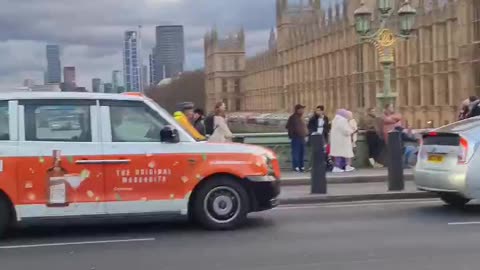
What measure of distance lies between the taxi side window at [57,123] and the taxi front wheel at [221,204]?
1644 millimetres

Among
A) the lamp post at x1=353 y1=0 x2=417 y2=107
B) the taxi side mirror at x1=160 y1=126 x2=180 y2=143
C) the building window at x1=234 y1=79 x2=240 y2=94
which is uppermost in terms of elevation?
the building window at x1=234 y1=79 x2=240 y2=94

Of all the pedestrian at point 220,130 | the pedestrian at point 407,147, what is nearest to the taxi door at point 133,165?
the pedestrian at point 220,130

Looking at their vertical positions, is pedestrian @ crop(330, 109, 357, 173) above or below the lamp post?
below

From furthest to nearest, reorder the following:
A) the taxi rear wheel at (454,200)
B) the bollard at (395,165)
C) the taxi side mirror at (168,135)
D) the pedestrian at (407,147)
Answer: the pedestrian at (407,147)
the bollard at (395,165)
the taxi rear wheel at (454,200)
the taxi side mirror at (168,135)

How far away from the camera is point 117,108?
33.7 ft

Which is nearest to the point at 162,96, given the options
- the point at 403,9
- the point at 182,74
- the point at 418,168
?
the point at 182,74

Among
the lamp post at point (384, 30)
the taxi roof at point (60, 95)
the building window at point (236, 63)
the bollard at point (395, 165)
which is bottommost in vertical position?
the bollard at point (395, 165)

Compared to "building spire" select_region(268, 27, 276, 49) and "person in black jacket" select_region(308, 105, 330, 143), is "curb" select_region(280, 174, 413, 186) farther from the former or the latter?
"building spire" select_region(268, 27, 276, 49)

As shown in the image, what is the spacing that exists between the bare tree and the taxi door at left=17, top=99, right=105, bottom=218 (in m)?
133

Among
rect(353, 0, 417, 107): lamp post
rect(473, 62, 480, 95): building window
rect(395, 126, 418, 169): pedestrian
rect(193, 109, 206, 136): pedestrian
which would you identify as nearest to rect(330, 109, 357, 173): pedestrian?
rect(395, 126, 418, 169): pedestrian

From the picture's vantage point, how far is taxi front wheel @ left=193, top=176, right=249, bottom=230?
→ 10336 millimetres

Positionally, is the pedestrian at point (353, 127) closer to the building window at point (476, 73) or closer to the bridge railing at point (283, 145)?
the bridge railing at point (283, 145)

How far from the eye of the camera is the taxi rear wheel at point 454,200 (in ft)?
40.3

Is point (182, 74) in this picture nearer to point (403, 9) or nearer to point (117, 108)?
point (403, 9)
